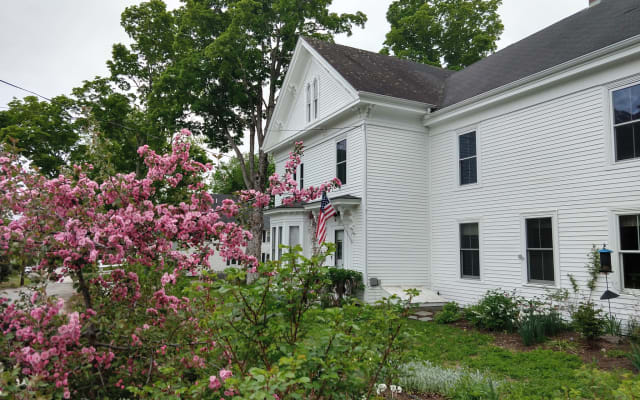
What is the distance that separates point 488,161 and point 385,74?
18.3 ft

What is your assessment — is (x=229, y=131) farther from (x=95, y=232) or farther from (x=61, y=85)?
(x=95, y=232)

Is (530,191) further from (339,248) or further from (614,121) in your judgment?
(339,248)

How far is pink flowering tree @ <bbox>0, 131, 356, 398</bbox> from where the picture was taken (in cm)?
257

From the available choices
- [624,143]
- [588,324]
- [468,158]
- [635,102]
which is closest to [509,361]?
[588,324]

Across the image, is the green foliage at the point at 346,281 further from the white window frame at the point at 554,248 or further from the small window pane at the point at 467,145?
the small window pane at the point at 467,145

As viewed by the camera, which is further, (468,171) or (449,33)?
(449,33)

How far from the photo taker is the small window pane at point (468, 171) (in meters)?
11.7

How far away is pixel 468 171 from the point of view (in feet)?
39.1

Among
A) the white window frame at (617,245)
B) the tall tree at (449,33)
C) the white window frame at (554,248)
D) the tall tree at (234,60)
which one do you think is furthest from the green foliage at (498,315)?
the tall tree at (449,33)

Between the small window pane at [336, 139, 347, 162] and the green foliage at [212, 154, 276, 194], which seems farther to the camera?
the green foliage at [212, 154, 276, 194]

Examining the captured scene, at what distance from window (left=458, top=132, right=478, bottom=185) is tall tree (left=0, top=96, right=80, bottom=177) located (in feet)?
68.2

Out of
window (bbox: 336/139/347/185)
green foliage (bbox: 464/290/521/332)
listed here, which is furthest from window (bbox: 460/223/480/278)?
window (bbox: 336/139/347/185)

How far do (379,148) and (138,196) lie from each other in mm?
9730

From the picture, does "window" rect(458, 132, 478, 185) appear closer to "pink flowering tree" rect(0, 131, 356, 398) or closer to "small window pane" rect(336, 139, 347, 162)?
"small window pane" rect(336, 139, 347, 162)
